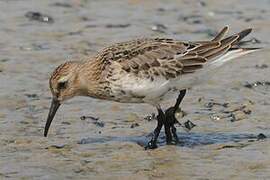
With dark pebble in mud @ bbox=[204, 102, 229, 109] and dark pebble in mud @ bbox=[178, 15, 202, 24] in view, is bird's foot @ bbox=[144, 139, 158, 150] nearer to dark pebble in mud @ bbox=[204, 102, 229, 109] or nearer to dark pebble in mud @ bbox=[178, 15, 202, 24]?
dark pebble in mud @ bbox=[204, 102, 229, 109]

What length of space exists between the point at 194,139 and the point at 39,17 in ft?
19.7

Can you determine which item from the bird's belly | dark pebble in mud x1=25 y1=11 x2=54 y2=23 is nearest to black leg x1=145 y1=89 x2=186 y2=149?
the bird's belly

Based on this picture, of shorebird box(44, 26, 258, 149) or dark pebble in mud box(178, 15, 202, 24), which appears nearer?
shorebird box(44, 26, 258, 149)

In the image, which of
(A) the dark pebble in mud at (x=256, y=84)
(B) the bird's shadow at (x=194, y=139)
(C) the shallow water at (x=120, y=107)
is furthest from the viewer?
(A) the dark pebble in mud at (x=256, y=84)

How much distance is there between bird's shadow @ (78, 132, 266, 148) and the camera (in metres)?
10.7

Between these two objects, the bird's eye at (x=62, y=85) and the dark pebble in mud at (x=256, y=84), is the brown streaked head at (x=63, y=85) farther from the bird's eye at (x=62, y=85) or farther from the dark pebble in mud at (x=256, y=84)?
the dark pebble in mud at (x=256, y=84)

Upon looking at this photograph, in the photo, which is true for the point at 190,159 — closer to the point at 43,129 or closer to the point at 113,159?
the point at 113,159

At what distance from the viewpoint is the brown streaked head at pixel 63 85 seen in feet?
35.2

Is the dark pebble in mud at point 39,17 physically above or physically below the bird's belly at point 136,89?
below

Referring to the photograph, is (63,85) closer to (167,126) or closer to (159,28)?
(167,126)

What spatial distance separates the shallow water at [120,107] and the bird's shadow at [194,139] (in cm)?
1

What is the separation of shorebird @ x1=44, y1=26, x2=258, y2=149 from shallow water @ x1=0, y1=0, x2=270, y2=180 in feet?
1.48

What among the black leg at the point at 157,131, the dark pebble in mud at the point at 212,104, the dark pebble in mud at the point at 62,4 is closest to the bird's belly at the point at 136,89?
the black leg at the point at 157,131

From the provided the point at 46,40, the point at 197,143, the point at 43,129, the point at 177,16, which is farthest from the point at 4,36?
the point at 197,143
